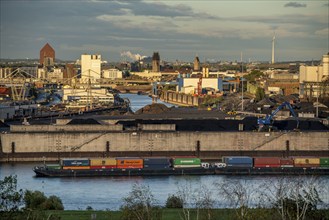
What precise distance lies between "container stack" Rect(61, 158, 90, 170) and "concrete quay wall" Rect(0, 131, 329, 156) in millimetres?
3443

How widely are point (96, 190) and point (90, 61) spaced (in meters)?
75.4

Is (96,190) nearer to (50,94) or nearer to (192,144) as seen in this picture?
(192,144)

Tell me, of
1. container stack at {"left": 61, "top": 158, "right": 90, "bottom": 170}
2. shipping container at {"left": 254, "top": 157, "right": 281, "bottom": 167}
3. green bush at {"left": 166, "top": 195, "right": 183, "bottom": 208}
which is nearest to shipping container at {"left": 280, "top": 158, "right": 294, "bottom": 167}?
shipping container at {"left": 254, "top": 157, "right": 281, "bottom": 167}

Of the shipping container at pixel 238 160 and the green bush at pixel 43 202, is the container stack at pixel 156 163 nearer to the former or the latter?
the shipping container at pixel 238 160

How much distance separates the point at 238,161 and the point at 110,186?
216 inches

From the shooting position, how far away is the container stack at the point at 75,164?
30745 mm

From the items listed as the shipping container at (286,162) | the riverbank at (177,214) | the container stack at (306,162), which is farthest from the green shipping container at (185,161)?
the riverbank at (177,214)

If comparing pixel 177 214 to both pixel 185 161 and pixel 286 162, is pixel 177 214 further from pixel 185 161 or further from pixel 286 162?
pixel 286 162

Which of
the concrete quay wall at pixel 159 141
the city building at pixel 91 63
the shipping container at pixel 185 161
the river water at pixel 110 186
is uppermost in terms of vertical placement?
the city building at pixel 91 63

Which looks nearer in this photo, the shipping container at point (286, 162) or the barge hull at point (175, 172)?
the barge hull at point (175, 172)

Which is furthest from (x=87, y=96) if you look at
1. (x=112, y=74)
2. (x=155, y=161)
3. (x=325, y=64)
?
(x=112, y=74)

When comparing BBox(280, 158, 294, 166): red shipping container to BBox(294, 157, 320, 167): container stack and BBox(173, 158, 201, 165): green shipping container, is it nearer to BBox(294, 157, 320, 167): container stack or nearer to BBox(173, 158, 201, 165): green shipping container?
BBox(294, 157, 320, 167): container stack

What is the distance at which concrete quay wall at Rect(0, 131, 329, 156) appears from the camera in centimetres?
3447

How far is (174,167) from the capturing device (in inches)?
1223
